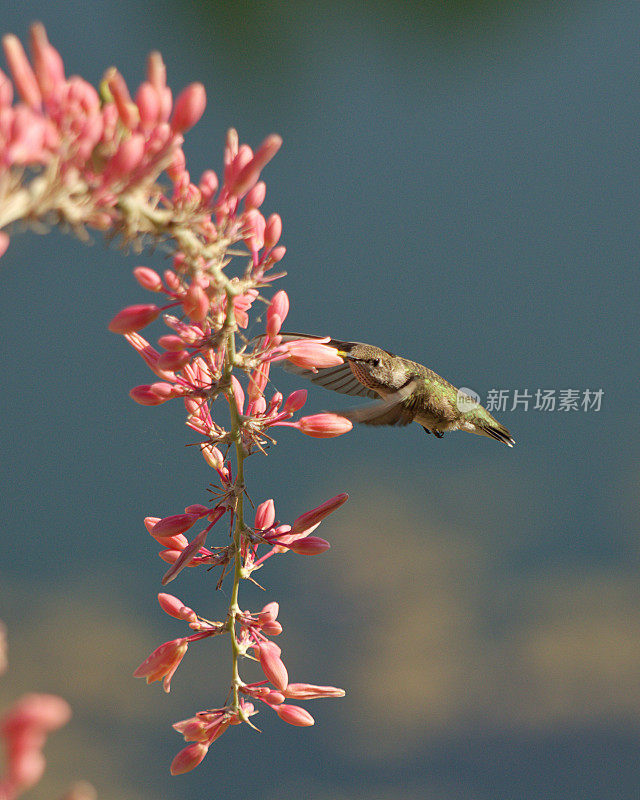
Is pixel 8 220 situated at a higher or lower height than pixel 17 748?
higher

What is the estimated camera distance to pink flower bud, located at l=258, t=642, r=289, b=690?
53 cm

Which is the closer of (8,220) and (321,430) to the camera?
(8,220)

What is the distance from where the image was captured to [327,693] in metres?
0.56

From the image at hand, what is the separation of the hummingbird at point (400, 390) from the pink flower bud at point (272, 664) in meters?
0.25

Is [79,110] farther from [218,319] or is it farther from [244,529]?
[244,529]

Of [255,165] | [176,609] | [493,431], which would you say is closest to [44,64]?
[255,165]

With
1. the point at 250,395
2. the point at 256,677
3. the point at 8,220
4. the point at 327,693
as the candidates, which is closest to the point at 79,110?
the point at 8,220

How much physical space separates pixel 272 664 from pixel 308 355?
213 millimetres

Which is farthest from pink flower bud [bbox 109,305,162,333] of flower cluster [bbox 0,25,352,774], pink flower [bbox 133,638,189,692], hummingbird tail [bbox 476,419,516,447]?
hummingbird tail [bbox 476,419,516,447]

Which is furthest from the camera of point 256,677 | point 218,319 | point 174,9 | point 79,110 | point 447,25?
point 447,25

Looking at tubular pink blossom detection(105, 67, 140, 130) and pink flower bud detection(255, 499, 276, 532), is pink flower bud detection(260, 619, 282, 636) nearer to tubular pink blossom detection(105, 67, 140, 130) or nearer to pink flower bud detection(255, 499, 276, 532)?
pink flower bud detection(255, 499, 276, 532)

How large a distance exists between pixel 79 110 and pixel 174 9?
8.18 ft

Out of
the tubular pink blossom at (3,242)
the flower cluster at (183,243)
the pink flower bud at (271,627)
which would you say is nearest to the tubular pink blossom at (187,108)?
the flower cluster at (183,243)

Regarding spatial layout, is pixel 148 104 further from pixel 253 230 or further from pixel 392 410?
pixel 392 410
